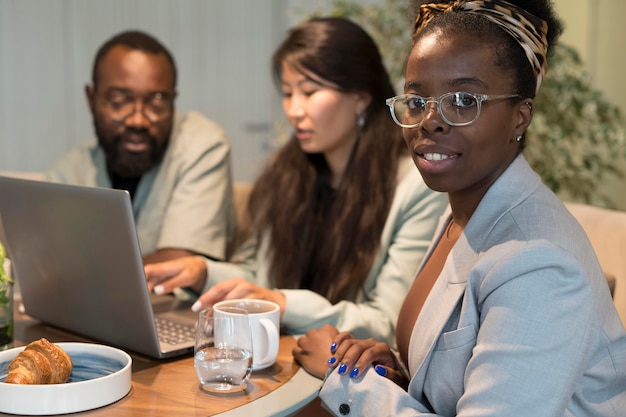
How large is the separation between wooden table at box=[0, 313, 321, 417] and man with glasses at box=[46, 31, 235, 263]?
0.98 meters

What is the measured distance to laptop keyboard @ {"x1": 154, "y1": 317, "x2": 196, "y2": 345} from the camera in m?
1.47

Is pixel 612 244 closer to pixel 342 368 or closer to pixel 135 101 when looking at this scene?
pixel 342 368

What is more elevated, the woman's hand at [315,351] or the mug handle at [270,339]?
the mug handle at [270,339]

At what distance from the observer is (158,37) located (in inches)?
169

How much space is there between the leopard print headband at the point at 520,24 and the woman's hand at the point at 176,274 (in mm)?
846

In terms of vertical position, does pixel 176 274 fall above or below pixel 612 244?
below

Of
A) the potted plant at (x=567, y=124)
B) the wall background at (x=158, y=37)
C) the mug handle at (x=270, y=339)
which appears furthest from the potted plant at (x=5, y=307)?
the wall background at (x=158, y=37)

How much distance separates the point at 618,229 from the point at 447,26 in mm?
686

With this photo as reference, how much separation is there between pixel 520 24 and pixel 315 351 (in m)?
0.62

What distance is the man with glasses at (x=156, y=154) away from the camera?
2.42 meters

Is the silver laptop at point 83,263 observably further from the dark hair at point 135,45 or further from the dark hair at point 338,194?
the dark hair at point 135,45

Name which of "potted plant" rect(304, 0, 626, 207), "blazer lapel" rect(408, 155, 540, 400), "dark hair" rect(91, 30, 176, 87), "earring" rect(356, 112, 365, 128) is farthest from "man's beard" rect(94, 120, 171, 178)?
"blazer lapel" rect(408, 155, 540, 400)

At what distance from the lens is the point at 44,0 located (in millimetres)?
4184

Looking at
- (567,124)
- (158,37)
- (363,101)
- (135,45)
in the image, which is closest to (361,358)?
(363,101)
